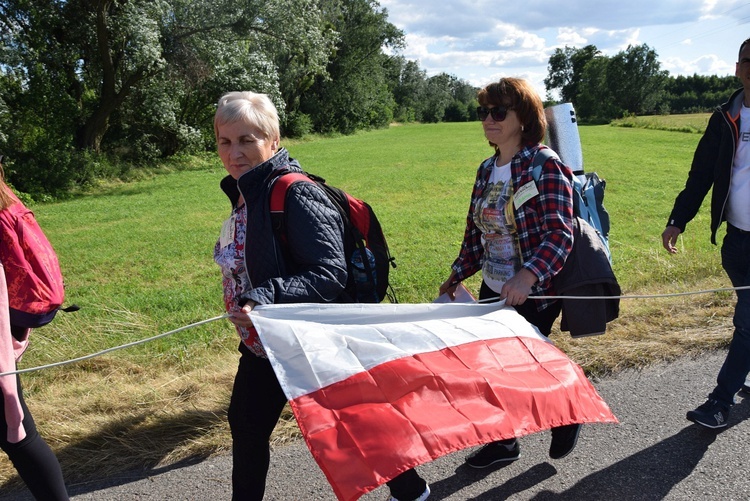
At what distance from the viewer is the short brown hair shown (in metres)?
2.79

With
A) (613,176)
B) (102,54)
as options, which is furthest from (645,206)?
(102,54)

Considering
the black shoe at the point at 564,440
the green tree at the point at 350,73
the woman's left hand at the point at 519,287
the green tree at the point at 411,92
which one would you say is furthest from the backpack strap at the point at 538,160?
the green tree at the point at 411,92

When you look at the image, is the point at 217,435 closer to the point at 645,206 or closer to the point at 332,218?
the point at 332,218

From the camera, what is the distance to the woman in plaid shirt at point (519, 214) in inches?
106

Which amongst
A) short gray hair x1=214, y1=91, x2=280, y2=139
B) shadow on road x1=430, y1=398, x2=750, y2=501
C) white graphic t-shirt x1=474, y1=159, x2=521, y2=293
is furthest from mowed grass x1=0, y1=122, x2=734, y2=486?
short gray hair x1=214, y1=91, x2=280, y2=139

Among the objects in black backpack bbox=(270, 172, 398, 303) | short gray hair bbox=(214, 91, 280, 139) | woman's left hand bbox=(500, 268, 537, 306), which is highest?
short gray hair bbox=(214, 91, 280, 139)

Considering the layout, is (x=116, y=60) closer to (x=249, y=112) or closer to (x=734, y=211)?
(x=249, y=112)

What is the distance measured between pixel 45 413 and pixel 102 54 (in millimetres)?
20782

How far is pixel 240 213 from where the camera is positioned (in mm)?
2537

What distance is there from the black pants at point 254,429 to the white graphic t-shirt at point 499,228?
42.3 inches

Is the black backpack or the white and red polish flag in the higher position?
the black backpack

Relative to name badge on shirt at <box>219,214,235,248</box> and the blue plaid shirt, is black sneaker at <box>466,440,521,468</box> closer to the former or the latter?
the blue plaid shirt

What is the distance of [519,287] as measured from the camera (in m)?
2.68

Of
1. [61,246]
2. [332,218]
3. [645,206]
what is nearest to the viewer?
[332,218]
